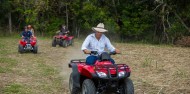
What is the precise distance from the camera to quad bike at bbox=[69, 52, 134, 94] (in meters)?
6.70

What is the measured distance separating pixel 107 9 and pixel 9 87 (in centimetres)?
2488

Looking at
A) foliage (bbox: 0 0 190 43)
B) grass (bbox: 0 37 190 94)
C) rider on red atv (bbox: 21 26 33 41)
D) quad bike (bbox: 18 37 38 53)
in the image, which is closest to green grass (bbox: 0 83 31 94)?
grass (bbox: 0 37 190 94)

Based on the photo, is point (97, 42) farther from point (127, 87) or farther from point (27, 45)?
point (27, 45)

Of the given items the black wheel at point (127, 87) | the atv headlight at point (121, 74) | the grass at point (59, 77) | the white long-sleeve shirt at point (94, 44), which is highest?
the white long-sleeve shirt at point (94, 44)

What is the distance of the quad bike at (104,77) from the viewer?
22.0ft

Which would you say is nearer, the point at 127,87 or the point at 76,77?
the point at 127,87

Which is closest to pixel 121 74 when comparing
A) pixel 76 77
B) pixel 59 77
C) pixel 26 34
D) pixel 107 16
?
pixel 76 77

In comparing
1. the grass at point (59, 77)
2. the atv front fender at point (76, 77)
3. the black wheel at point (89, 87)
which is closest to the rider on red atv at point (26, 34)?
the grass at point (59, 77)

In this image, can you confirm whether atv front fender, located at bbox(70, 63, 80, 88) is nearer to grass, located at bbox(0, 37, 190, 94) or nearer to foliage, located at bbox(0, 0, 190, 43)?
grass, located at bbox(0, 37, 190, 94)

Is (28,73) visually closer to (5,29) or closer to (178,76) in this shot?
(178,76)

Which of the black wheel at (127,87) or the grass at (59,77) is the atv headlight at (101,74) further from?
the grass at (59,77)

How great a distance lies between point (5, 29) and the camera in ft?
114

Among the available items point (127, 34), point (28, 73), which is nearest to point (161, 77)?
point (28, 73)

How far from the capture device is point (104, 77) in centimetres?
A: 661
